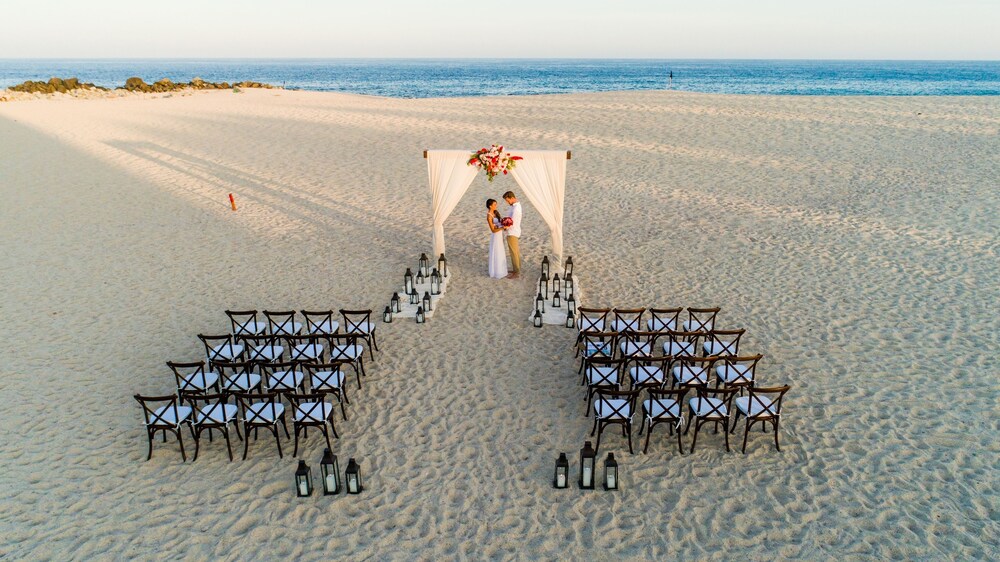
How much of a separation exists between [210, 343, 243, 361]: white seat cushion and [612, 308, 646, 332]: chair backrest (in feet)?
17.9

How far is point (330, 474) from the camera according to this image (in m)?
6.46

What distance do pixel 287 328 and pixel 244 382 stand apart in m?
1.71

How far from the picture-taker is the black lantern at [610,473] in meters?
6.48

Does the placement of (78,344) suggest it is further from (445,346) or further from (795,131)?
(795,131)

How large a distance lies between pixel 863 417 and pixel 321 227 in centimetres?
1269

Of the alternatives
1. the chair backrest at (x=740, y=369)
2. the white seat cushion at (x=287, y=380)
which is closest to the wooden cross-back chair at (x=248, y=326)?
the white seat cushion at (x=287, y=380)

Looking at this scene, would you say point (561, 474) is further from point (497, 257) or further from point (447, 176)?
point (447, 176)

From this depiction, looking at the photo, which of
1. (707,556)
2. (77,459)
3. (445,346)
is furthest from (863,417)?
(77,459)

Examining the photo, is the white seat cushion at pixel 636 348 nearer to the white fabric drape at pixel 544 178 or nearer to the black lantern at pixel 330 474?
the white fabric drape at pixel 544 178

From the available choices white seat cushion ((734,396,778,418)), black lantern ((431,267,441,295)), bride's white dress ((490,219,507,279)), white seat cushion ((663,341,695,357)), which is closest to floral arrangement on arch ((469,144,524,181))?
bride's white dress ((490,219,507,279))

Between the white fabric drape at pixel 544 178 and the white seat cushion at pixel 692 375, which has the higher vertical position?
the white fabric drape at pixel 544 178

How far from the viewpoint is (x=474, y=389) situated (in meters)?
8.45

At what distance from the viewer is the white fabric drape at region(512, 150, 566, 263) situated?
12094mm

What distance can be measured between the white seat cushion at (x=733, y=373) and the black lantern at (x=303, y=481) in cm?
510
